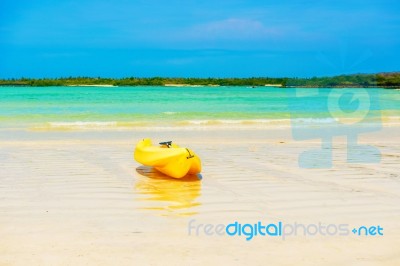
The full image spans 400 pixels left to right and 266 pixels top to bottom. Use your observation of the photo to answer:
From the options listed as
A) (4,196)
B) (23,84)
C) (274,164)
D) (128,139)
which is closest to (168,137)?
(128,139)

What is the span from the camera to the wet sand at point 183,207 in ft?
12.8

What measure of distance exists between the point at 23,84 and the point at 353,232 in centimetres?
7699

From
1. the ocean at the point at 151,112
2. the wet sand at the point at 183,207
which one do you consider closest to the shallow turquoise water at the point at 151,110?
the ocean at the point at 151,112

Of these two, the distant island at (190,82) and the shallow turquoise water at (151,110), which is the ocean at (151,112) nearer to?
the shallow turquoise water at (151,110)

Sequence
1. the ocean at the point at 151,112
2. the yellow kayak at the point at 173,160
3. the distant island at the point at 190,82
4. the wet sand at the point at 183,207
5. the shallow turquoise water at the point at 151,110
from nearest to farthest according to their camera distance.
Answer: the wet sand at the point at 183,207 < the yellow kayak at the point at 173,160 < the ocean at the point at 151,112 < the shallow turquoise water at the point at 151,110 < the distant island at the point at 190,82

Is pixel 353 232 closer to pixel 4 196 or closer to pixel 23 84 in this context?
pixel 4 196

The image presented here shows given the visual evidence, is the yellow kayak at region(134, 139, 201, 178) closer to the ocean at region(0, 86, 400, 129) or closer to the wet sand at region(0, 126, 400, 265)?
the wet sand at region(0, 126, 400, 265)

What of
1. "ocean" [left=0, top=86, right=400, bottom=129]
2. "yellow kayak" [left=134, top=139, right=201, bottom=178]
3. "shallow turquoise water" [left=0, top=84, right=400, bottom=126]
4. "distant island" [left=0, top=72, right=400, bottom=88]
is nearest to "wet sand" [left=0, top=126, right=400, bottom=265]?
"yellow kayak" [left=134, top=139, right=201, bottom=178]

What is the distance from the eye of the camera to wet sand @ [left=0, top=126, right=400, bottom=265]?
12.8 feet

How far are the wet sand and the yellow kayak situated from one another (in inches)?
5.1

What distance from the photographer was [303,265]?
12.1ft

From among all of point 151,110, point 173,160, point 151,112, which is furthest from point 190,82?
point 173,160

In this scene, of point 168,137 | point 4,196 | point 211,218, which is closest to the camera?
point 211,218

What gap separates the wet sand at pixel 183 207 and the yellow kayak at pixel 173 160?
0.42ft
